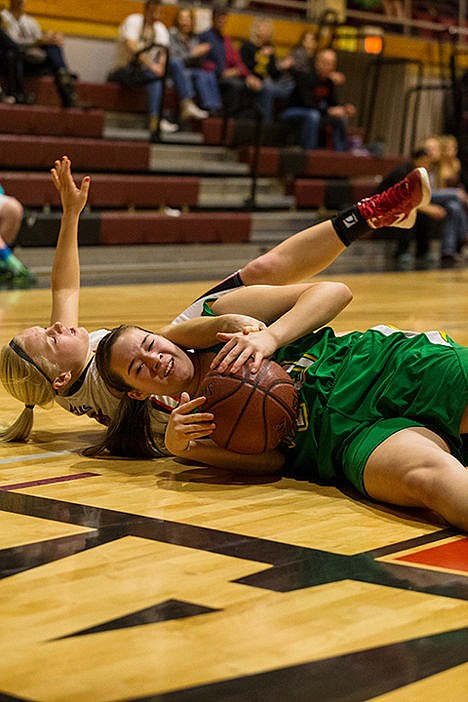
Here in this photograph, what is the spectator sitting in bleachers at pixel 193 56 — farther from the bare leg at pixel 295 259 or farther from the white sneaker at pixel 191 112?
→ the bare leg at pixel 295 259

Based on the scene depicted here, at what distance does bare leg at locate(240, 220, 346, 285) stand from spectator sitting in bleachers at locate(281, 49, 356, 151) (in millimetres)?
9218

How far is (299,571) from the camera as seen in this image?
7.89 feet

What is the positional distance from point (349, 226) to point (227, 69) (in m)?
9.10

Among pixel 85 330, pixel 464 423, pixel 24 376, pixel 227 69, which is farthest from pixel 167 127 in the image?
pixel 464 423

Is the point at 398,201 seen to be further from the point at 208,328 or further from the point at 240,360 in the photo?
the point at 240,360

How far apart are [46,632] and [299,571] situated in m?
0.60

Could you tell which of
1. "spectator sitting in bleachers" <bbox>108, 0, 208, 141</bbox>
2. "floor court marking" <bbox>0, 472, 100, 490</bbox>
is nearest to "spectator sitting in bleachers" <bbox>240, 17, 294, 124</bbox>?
"spectator sitting in bleachers" <bbox>108, 0, 208, 141</bbox>

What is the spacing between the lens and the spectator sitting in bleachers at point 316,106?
1295 centimetres

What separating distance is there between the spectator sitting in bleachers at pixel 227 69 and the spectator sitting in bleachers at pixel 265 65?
10cm

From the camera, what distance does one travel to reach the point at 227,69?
41.6 ft

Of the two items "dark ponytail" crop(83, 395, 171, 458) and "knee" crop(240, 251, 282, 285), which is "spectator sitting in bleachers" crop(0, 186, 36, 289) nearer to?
"knee" crop(240, 251, 282, 285)

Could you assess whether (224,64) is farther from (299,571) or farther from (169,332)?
(299,571)

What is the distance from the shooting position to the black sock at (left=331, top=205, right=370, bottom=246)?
13.0 feet

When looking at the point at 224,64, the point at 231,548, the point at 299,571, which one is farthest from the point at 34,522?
the point at 224,64
